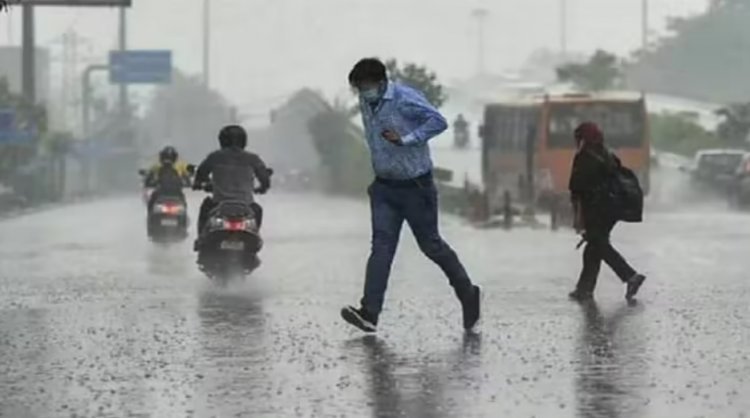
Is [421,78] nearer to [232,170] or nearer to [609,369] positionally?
[232,170]

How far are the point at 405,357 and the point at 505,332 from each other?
1.46 metres

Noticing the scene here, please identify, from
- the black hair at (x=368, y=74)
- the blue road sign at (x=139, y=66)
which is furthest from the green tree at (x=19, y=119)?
the black hair at (x=368, y=74)

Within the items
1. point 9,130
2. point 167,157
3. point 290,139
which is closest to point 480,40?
point 290,139

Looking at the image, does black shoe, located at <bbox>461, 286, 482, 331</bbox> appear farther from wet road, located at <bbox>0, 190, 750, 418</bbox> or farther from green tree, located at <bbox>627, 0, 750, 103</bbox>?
green tree, located at <bbox>627, 0, 750, 103</bbox>

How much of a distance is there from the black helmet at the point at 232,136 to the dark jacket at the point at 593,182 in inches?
134

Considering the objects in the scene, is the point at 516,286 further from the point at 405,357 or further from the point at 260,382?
the point at 260,382

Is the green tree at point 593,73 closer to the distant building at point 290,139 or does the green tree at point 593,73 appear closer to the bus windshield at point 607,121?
the bus windshield at point 607,121

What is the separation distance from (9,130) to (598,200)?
1470 inches

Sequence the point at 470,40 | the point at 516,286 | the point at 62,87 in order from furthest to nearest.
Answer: the point at 62,87 < the point at 470,40 < the point at 516,286

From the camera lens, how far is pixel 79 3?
3681cm

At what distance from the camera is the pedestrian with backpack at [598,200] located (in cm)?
1419

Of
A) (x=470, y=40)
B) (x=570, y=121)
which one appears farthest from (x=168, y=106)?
(x=570, y=121)

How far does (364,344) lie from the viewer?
10.8 m

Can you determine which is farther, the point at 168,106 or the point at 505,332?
the point at 168,106
